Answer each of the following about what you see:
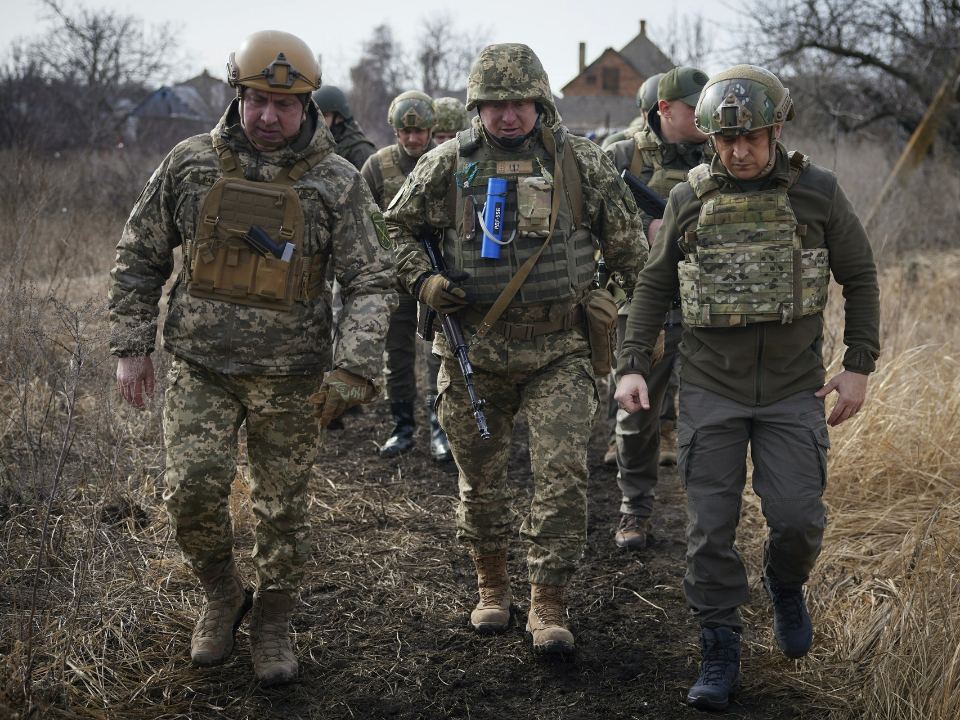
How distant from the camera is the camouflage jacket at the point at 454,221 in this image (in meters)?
3.69

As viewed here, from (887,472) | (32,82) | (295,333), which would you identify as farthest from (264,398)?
(32,82)

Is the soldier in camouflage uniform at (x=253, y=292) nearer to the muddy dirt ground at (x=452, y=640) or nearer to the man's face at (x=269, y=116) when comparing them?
the man's face at (x=269, y=116)

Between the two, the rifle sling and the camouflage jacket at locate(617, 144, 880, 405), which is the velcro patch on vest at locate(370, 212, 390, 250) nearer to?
the rifle sling

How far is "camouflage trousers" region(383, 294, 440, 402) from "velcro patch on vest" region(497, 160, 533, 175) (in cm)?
266

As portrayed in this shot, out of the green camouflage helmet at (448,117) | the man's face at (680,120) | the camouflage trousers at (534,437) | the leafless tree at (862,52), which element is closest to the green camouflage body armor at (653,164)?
the man's face at (680,120)

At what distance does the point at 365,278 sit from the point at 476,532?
1.25 meters

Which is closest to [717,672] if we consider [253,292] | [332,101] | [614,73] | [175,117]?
[253,292]

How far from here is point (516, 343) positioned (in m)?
3.63

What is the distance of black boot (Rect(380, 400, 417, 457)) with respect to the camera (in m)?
6.35

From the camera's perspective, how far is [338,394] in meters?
2.94

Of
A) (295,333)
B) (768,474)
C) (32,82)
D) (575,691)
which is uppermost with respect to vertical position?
(32,82)

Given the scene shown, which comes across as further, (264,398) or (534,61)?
(534,61)

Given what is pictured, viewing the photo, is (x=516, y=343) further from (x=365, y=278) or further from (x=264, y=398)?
(x=264, y=398)

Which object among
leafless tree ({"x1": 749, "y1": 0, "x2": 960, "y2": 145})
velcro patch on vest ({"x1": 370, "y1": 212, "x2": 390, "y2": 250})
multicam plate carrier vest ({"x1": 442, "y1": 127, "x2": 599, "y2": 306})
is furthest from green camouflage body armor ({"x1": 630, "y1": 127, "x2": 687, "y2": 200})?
leafless tree ({"x1": 749, "y1": 0, "x2": 960, "y2": 145})
